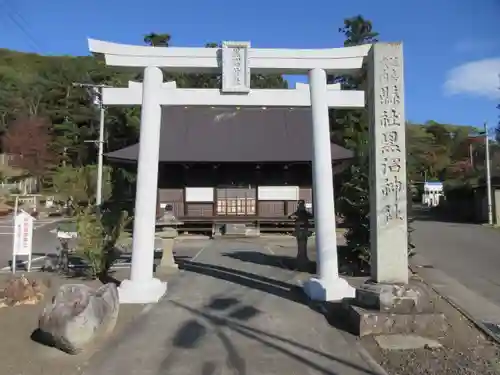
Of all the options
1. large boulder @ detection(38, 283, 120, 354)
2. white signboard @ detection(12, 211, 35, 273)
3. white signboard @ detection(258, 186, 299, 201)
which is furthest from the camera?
white signboard @ detection(258, 186, 299, 201)

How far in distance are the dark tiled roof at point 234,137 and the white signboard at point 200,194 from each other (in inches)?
92.8

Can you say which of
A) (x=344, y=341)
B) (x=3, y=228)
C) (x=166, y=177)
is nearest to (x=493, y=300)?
(x=344, y=341)

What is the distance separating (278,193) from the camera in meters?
26.1

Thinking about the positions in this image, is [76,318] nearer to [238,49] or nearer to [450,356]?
[450,356]

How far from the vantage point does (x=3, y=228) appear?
98.3 feet

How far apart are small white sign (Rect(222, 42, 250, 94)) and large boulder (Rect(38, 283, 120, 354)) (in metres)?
4.40

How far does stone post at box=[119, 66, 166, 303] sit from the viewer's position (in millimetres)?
8852

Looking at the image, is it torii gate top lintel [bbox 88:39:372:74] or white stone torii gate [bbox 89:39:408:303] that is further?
torii gate top lintel [bbox 88:39:372:74]

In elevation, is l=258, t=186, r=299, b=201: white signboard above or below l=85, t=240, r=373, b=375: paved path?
above

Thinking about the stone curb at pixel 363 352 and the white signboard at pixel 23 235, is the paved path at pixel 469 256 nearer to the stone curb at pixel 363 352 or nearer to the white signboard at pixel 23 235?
the stone curb at pixel 363 352

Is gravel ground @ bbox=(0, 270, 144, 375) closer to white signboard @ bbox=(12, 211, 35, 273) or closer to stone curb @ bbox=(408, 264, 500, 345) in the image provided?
white signboard @ bbox=(12, 211, 35, 273)

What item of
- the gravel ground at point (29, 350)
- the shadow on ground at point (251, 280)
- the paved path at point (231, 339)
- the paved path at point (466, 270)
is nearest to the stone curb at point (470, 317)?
the paved path at point (466, 270)

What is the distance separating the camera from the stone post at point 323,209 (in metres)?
8.77

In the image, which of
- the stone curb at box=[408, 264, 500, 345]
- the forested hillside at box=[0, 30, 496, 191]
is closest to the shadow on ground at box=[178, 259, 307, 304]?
the stone curb at box=[408, 264, 500, 345]
